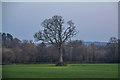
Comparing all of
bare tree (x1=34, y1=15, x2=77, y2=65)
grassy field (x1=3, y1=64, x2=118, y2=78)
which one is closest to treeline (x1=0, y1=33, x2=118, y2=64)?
bare tree (x1=34, y1=15, x2=77, y2=65)

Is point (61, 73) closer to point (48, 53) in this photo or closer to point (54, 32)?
point (54, 32)

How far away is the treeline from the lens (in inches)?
2783

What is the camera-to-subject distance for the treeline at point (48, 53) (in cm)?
7069

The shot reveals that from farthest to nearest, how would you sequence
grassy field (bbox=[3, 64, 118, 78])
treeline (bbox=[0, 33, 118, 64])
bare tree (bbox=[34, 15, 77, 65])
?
treeline (bbox=[0, 33, 118, 64])
bare tree (bbox=[34, 15, 77, 65])
grassy field (bbox=[3, 64, 118, 78])

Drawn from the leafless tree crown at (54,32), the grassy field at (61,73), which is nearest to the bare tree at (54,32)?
the leafless tree crown at (54,32)

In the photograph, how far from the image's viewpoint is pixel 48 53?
248ft

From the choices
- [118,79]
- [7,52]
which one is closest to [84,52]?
[7,52]

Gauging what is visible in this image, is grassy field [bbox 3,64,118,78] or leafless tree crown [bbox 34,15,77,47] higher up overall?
leafless tree crown [bbox 34,15,77,47]

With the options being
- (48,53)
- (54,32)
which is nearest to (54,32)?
(54,32)

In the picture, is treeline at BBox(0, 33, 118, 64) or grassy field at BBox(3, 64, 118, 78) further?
treeline at BBox(0, 33, 118, 64)

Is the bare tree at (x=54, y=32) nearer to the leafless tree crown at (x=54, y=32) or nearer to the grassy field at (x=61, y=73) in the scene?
the leafless tree crown at (x=54, y=32)

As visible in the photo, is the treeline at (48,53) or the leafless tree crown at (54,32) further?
the treeline at (48,53)

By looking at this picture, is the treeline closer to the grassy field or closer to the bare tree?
the bare tree

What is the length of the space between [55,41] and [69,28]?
3780 millimetres
